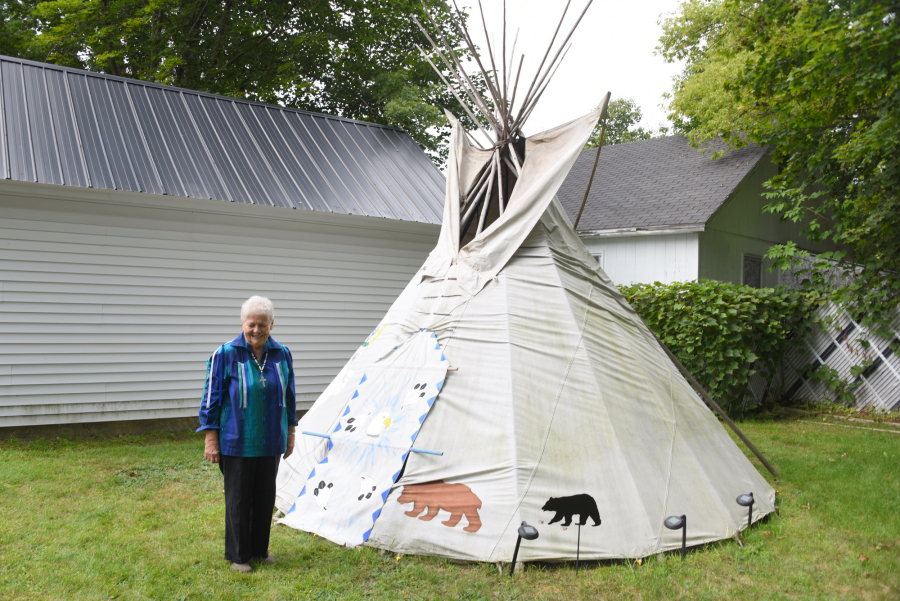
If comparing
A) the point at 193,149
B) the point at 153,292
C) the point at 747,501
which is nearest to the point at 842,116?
the point at 747,501

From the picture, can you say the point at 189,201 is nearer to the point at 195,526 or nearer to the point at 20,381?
the point at 20,381

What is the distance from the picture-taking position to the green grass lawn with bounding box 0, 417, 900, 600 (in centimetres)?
369

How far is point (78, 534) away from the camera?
4.54m

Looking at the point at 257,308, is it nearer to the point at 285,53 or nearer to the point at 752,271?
the point at 752,271

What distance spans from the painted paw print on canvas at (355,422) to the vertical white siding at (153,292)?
13.7 feet

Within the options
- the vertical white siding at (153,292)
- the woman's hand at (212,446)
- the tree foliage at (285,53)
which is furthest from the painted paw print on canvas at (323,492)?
the tree foliage at (285,53)

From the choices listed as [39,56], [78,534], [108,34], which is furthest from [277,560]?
[39,56]

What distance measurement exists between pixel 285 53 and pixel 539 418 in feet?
51.0

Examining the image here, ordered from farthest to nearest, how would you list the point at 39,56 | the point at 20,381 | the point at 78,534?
the point at 39,56 < the point at 20,381 < the point at 78,534

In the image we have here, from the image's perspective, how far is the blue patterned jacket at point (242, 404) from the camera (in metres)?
3.88

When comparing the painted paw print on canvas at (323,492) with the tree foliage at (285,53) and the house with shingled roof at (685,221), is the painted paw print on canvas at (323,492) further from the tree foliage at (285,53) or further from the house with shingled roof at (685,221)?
the tree foliage at (285,53)

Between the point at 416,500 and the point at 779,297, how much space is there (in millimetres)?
7625

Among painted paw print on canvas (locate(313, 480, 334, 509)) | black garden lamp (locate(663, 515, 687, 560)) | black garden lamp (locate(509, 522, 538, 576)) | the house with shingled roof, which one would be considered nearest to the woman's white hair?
painted paw print on canvas (locate(313, 480, 334, 509))

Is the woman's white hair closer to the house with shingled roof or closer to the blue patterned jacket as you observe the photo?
the blue patterned jacket
